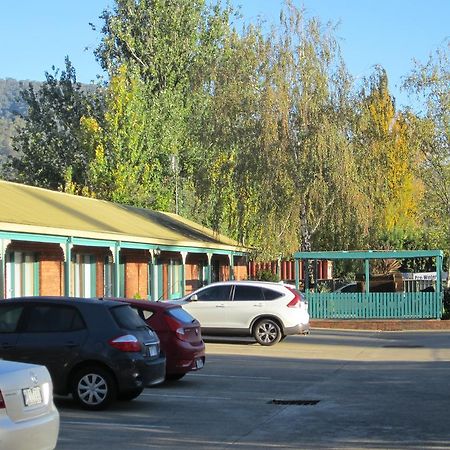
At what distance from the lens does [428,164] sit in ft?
133

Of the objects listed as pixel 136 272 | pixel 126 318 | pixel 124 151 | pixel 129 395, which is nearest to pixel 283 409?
pixel 129 395

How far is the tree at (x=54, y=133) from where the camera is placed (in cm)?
5222

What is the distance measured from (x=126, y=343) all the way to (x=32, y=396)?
4.98m

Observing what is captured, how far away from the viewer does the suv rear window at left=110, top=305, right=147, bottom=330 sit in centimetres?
1350

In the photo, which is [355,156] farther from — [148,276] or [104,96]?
[104,96]

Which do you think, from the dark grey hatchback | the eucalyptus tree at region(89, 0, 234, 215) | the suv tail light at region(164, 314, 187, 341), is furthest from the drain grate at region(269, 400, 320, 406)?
the eucalyptus tree at region(89, 0, 234, 215)

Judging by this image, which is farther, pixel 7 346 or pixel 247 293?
pixel 247 293

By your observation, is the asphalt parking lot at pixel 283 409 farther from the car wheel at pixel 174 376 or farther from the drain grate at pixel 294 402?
the car wheel at pixel 174 376

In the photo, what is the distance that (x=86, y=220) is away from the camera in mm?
28422

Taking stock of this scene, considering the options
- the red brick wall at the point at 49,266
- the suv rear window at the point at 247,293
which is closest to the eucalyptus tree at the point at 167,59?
the red brick wall at the point at 49,266

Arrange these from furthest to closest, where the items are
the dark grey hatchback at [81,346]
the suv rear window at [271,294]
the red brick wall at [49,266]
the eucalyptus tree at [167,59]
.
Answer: the eucalyptus tree at [167,59]
the red brick wall at [49,266]
the suv rear window at [271,294]
the dark grey hatchback at [81,346]

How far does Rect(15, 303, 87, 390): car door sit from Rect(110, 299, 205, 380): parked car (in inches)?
93.1

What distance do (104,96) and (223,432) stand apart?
130 ft

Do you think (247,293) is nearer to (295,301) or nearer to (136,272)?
(295,301)
